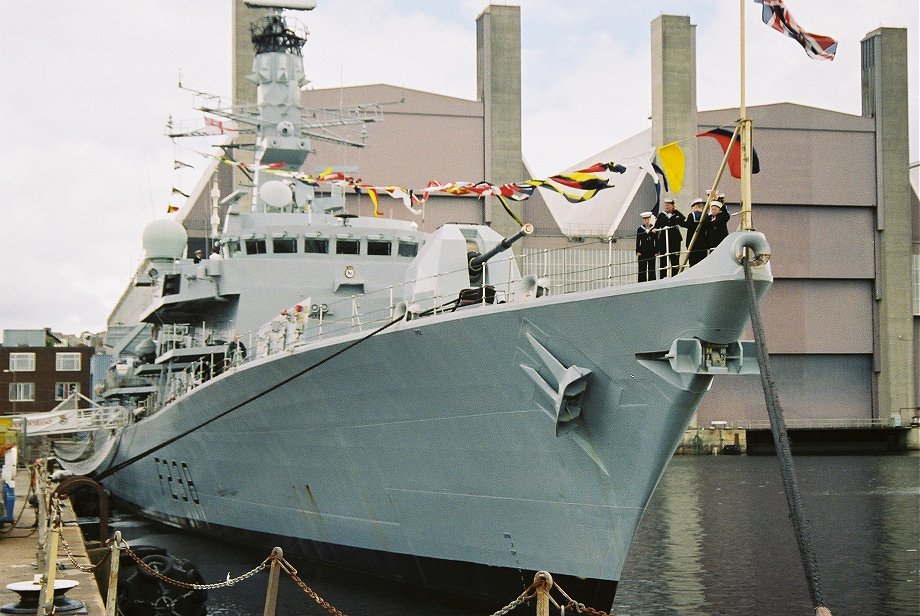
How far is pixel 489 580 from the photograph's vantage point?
35.8 feet

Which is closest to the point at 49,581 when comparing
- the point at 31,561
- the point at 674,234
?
the point at 31,561

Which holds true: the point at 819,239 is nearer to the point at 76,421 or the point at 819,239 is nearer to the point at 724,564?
the point at 724,564

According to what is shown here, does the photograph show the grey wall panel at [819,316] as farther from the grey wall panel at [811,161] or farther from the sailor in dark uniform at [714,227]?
the sailor in dark uniform at [714,227]

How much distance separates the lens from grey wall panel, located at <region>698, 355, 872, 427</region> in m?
43.5

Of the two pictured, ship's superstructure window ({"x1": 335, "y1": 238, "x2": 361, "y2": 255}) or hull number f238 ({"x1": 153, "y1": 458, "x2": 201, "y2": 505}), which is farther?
hull number f238 ({"x1": 153, "y1": 458, "x2": 201, "y2": 505})

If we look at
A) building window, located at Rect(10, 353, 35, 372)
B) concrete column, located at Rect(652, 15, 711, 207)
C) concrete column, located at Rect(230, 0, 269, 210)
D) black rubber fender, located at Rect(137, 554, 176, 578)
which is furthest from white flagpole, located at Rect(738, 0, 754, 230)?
building window, located at Rect(10, 353, 35, 372)

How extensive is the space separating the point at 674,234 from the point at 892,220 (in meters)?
37.2

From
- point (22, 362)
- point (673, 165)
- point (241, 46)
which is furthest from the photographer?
point (22, 362)

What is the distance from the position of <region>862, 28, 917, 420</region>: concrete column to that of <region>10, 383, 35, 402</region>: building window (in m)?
36.4

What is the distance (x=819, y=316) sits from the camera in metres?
43.4

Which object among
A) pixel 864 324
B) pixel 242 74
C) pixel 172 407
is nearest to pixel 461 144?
pixel 242 74

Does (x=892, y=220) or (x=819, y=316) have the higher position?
(x=892, y=220)

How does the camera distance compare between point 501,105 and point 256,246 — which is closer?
point 256,246

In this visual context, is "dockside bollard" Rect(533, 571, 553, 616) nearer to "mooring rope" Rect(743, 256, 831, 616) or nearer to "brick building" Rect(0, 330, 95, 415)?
"mooring rope" Rect(743, 256, 831, 616)
